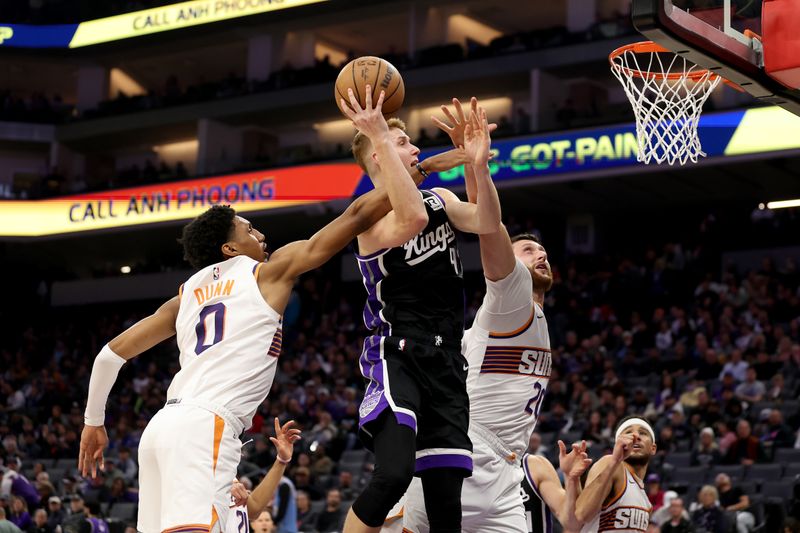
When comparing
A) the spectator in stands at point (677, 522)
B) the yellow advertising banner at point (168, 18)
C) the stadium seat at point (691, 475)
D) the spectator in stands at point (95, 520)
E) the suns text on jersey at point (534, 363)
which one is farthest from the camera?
the yellow advertising banner at point (168, 18)

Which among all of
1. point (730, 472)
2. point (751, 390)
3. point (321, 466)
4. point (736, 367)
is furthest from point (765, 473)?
point (321, 466)

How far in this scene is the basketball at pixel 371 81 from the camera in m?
5.30

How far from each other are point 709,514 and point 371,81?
335 inches

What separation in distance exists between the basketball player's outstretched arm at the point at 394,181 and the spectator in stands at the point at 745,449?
10.0 m

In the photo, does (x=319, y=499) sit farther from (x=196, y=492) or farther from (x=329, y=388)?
(x=196, y=492)

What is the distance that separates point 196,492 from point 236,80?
29.0 m

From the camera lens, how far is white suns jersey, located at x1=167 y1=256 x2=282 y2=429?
5.02m

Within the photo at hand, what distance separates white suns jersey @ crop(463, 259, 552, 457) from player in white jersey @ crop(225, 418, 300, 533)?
1.11 metres

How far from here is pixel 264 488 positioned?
7.22 m

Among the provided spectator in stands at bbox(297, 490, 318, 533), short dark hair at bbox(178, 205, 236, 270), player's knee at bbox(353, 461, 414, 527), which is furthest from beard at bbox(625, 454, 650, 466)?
spectator in stands at bbox(297, 490, 318, 533)

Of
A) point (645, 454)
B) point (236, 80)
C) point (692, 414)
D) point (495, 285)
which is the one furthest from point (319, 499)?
point (236, 80)

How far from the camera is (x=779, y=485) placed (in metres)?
13.0

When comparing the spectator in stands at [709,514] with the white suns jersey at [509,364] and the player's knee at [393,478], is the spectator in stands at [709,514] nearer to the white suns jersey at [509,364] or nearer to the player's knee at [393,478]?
Answer: the white suns jersey at [509,364]

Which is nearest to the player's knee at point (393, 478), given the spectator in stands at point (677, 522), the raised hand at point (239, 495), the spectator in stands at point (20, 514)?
the raised hand at point (239, 495)
